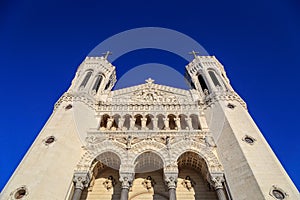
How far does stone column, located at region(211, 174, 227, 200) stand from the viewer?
10.5 metres

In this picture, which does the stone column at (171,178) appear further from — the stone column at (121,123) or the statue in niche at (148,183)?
the stone column at (121,123)

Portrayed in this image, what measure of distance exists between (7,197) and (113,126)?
26.3 feet

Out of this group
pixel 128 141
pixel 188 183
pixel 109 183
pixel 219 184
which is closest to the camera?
pixel 219 184

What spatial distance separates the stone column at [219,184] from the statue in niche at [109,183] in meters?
5.65

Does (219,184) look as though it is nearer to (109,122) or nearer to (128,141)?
(128,141)

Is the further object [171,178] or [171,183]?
[171,178]

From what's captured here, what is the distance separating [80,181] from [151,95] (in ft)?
31.3

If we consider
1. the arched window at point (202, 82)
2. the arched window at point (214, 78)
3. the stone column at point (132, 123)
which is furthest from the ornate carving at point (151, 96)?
the arched window at point (214, 78)

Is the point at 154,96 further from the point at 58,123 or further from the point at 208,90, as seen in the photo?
the point at 58,123

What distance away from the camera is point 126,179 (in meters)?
11.2

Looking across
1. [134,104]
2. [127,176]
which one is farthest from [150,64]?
[127,176]

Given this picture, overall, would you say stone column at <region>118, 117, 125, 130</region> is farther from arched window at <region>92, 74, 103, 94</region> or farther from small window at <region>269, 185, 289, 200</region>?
small window at <region>269, 185, 289, 200</region>

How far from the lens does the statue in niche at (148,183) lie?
12.8 metres

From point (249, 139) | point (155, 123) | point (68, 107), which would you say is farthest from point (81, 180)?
point (249, 139)
